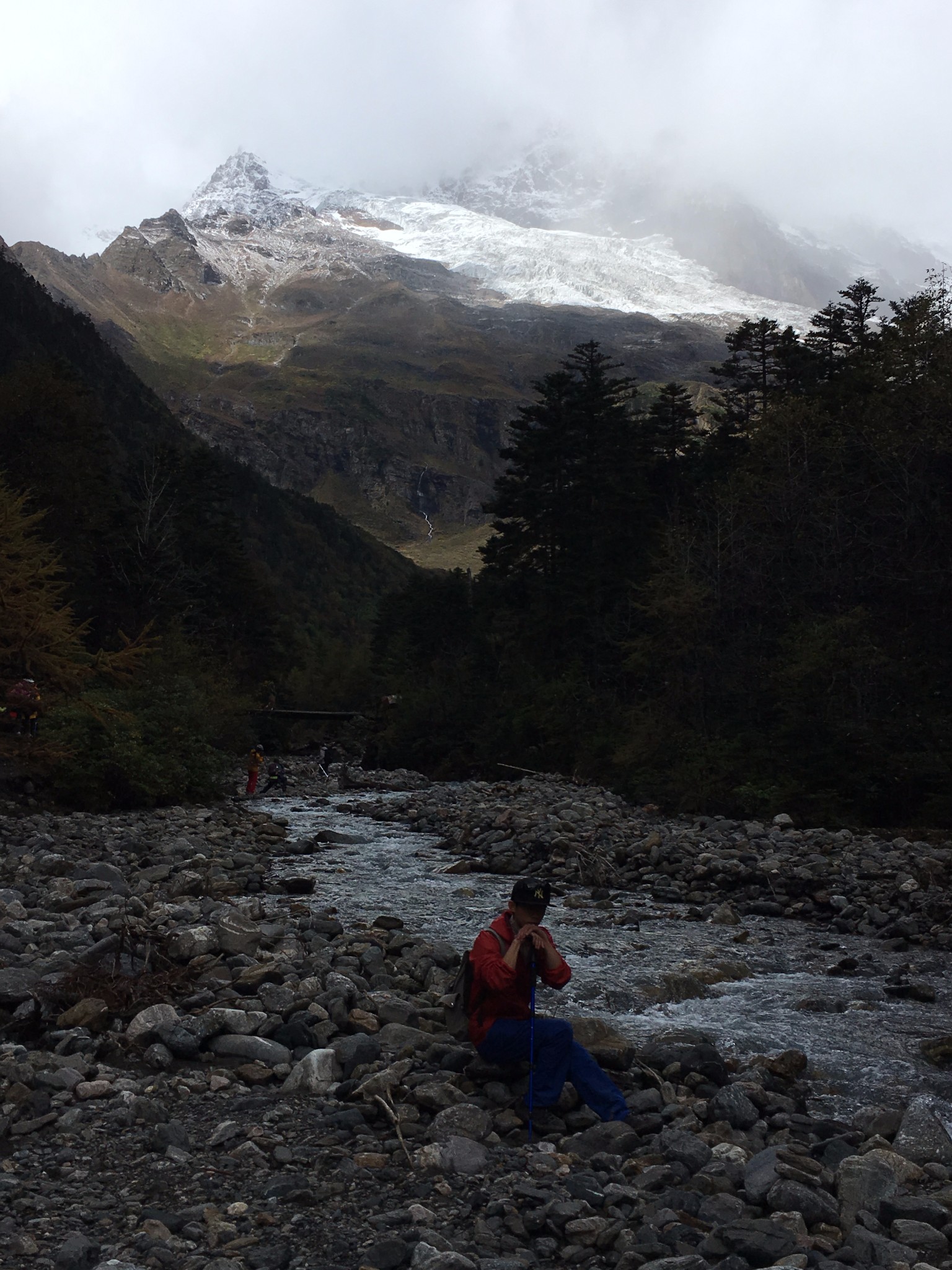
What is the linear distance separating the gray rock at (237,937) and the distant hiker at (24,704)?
401 inches

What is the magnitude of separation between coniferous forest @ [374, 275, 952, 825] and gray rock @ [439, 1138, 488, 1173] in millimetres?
17031

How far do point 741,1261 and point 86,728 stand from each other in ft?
74.2

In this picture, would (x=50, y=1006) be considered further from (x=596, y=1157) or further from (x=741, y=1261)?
(x=741, y=1261)

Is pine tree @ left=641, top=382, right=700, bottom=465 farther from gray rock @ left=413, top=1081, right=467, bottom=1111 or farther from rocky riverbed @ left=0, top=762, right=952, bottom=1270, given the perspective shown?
gray rock @ left=413, top=1081, right=467, bottom=1111

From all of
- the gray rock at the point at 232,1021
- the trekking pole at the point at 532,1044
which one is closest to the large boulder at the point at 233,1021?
the gray rock at the point at 232,1021

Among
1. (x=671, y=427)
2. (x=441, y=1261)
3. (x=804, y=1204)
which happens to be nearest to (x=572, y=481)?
(x=671, y=427)

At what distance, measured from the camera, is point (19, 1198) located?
539 centimetres

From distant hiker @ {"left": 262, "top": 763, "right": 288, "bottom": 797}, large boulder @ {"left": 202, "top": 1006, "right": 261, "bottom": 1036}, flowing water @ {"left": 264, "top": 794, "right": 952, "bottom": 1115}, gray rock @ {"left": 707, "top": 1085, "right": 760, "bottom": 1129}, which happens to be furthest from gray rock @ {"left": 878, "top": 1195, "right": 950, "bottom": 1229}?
distant hiker @ {"left": 262, "top": 763, "right": 288, "bottom": 797}

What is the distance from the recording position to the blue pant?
6.98m

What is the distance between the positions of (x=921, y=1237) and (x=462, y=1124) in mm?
2791

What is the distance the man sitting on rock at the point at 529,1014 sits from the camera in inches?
276

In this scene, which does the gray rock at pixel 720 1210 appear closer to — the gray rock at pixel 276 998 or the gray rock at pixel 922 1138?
the gray rock at pixel 922 1138

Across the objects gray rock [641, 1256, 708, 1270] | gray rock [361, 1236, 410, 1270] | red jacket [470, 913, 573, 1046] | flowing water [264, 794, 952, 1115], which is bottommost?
flowing water [264, 794, 952, 1115]

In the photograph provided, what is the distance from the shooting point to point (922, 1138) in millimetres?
6496
